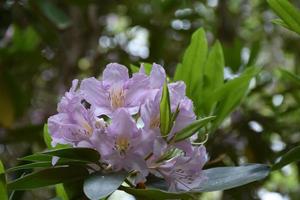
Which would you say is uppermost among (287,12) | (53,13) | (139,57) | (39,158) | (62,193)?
(287,12)

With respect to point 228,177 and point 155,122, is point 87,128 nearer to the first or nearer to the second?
point 155,122

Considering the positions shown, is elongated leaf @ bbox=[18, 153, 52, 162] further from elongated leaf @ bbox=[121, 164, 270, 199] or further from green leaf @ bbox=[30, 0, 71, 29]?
green leaf @ bbox=[30, 0, 71, 29]

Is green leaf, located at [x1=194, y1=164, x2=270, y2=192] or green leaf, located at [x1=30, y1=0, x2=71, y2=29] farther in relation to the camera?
green leaf, located at [x1=30, y1=0, x2=71, y2=29]

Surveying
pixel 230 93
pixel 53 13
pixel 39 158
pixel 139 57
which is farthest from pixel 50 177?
pixel 139 57

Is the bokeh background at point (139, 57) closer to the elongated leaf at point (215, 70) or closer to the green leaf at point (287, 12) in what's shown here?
the elongated leaf at point (215, 70)

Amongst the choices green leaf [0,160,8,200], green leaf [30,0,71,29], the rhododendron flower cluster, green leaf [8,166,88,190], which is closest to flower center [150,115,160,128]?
the rhododendron flower cluster

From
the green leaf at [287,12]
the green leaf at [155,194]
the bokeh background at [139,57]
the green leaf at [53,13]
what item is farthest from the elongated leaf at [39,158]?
the green leaf at [53,13]
